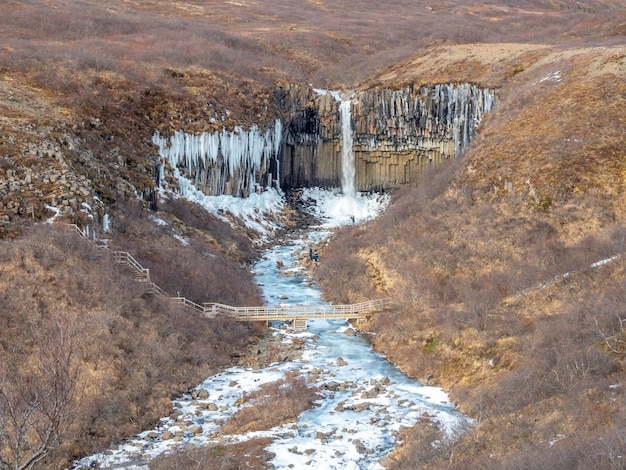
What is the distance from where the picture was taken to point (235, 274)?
33.2 meters

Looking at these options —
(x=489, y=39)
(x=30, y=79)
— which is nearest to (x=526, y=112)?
(x=30, y=79)

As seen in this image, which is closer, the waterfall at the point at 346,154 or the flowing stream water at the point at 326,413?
the flowing stream water at the point at 326,413

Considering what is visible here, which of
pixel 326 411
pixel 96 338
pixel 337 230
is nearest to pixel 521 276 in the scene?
pixel 326 411

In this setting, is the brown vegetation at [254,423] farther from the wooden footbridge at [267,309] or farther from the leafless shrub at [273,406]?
the wooden footbridge at [267,309]

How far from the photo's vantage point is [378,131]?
51438 mm

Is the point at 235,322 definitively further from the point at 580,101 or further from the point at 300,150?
the point at 300,150

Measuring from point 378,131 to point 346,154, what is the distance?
3151 mm

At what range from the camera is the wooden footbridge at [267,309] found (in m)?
27.8

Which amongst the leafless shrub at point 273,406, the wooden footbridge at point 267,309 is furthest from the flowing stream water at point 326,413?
the wooden footbridge at point 267,309

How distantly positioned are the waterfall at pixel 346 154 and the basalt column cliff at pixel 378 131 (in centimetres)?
33

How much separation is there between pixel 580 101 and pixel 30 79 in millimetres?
32335

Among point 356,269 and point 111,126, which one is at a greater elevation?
point 111,126

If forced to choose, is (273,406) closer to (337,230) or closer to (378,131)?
(337,230)

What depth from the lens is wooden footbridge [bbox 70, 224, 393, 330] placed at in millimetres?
27781
